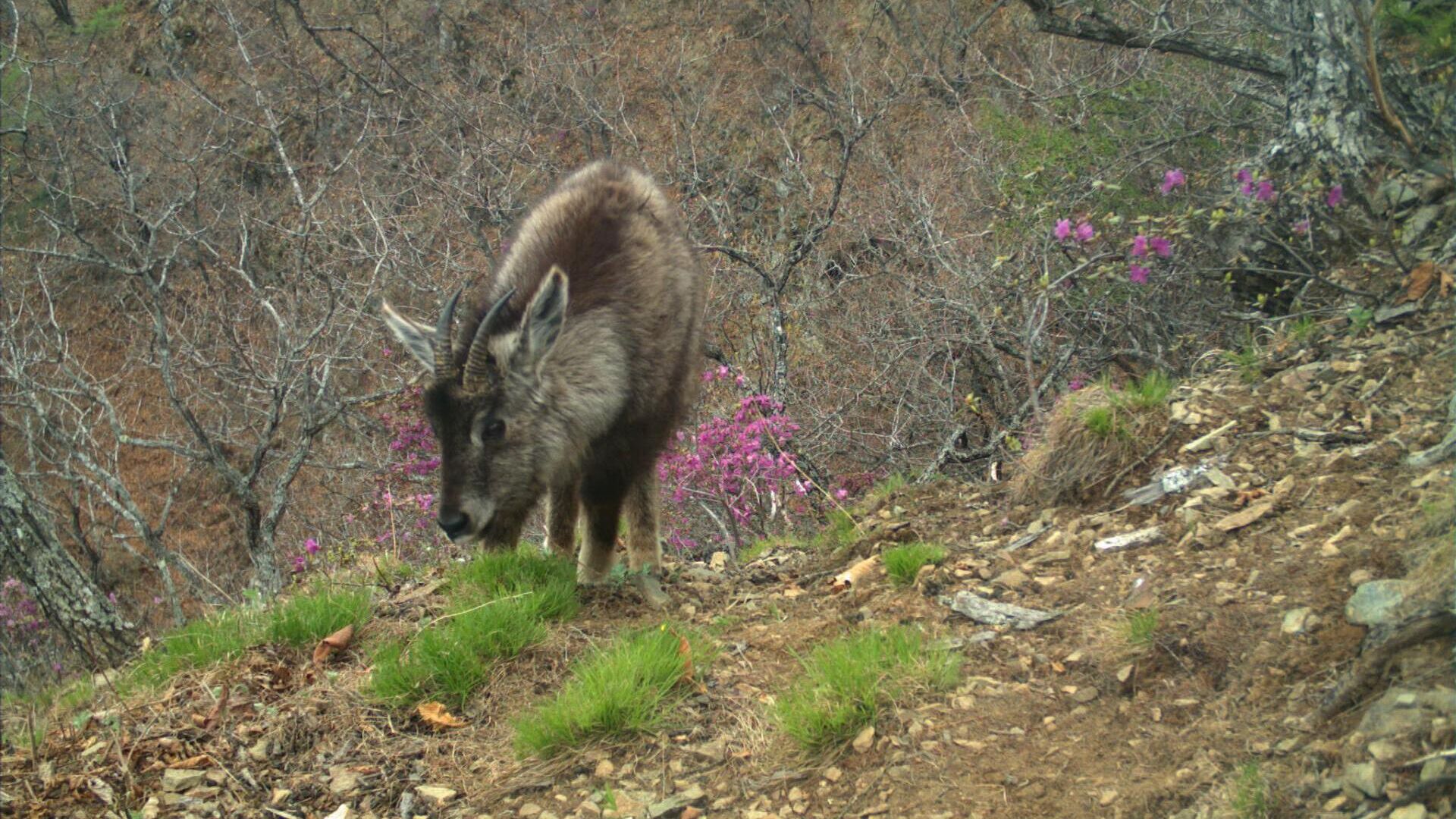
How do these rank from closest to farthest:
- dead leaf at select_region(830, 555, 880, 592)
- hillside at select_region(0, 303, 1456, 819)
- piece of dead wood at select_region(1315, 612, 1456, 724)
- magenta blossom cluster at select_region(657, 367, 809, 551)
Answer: piece of dead wood at select_region(1315, 612, 1456, 724)
hillside at select_region(0, 303, 1456, 819)
dead leaf at select_region(830, 555, 880, 592)
magenta blossom cluster at select_region(657, 367, 809, 551)

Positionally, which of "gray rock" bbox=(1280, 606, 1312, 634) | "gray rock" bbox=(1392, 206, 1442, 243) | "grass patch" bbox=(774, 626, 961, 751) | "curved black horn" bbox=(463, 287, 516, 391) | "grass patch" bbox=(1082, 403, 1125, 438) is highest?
"curved black horn" bbox=(463, 287, 516, 391)

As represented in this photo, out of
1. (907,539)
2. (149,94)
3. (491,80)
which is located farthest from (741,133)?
(907,539)

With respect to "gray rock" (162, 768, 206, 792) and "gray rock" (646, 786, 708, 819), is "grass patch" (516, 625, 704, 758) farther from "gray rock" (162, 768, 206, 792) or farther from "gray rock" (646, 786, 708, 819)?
"gray rock" (162, 768, 206, 792)

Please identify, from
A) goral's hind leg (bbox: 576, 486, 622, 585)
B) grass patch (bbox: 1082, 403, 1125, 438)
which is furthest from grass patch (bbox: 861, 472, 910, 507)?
goral's hind leg (bbox: 576, 486, 622, 585)

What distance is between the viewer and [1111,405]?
5262mm

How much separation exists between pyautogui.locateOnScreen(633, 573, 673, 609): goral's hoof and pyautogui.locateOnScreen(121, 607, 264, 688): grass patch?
5.66ft

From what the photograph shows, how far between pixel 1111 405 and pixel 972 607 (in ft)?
4.71

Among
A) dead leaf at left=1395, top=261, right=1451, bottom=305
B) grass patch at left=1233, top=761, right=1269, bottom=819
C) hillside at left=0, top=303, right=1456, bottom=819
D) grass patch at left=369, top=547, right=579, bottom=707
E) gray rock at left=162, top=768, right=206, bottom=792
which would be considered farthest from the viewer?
dead leaf at left=1395, top=261, right=1451, bottom=305

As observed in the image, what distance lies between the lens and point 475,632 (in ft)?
14.8

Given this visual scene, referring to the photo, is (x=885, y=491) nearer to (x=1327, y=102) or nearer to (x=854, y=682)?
(x=854, y=682)

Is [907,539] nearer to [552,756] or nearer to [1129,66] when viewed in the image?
[552,756]

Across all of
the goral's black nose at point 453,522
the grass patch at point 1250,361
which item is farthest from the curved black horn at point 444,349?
the grass patch at point 1250,361

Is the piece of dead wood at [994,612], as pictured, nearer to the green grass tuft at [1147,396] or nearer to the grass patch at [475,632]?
the green grass tuft at [1147,396]

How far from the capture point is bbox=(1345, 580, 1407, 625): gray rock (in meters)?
3.07
